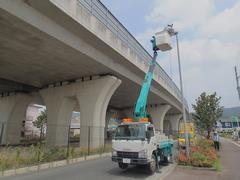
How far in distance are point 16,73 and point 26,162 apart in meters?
14.5

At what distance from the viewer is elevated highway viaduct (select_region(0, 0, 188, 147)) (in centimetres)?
1342

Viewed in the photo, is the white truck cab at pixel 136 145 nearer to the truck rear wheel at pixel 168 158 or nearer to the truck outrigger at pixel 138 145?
the truck outrigger at pixel 138 145

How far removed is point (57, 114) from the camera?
27734 mm

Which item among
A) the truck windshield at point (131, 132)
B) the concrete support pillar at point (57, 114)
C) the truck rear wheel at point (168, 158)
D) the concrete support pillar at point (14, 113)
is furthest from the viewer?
the concrete support pillar at point (14, 113)

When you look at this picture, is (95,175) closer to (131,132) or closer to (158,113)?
(131,132)

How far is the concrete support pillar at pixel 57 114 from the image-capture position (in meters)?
26.9

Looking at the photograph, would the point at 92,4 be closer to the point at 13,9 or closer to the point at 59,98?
the point at 13,9

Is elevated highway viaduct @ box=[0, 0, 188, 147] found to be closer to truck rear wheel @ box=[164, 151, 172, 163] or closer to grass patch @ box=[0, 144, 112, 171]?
grass patch @ box=[0, 144, 112, 171]

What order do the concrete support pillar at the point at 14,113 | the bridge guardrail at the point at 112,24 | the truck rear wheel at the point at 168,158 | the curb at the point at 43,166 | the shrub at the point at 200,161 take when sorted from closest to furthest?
the curb at the point at 43,166 → the shrub at the point at 200,161 → the truck rear wheel at the point at 168,158 → the bridge guardrail at the point at 112,24 → the concrete support pillar at the point at 14,113

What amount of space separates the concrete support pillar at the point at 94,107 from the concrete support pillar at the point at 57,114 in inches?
141

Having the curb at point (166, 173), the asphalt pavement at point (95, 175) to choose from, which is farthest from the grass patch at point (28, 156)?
the curb at point (166, 173)

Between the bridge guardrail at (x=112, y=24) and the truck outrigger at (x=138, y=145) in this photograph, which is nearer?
the truck outrigger at (x=138, y=145)

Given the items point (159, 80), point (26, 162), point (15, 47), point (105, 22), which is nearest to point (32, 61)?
point (15, 47)

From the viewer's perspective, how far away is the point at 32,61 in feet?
66.4
